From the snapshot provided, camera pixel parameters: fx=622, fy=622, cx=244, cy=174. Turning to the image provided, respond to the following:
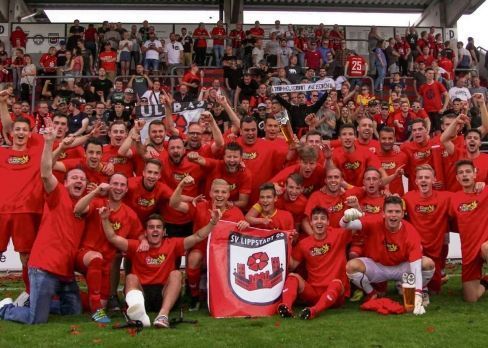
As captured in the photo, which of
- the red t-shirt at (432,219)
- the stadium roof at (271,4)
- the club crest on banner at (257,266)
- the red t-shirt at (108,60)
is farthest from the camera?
the stadium roof at (271,4)

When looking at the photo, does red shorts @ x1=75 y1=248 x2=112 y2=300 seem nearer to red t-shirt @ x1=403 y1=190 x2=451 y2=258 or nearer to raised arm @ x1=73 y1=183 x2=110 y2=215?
raised arm @ x1=73 y1=183 x2=110 y2=215

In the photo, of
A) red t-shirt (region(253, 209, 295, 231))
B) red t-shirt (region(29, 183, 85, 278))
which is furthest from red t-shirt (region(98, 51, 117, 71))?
red t-shirt (region(253, 209, 295, 231))

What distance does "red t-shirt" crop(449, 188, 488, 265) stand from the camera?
747 centimetres

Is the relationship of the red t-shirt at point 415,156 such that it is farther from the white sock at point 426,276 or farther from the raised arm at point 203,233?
the raised arm at point 203,233

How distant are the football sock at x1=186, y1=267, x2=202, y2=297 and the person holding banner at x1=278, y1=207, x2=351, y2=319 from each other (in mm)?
1062

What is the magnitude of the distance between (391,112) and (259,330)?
9328 mm

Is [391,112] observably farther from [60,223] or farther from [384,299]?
[60,223]

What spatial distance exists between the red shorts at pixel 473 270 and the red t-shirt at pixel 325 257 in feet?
4.95

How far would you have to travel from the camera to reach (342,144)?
843cm

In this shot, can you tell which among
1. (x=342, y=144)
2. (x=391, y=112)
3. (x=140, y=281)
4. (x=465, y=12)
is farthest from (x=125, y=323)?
(x=465, y=12)

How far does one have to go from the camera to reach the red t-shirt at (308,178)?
8039 mm

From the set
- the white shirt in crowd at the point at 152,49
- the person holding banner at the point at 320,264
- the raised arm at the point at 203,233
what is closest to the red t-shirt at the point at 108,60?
the white shirt in crowd at the point at 152,49

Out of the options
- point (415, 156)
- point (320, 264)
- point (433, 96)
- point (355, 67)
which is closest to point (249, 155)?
point (320, 264)

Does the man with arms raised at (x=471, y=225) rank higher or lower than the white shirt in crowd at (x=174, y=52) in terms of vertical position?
lower
